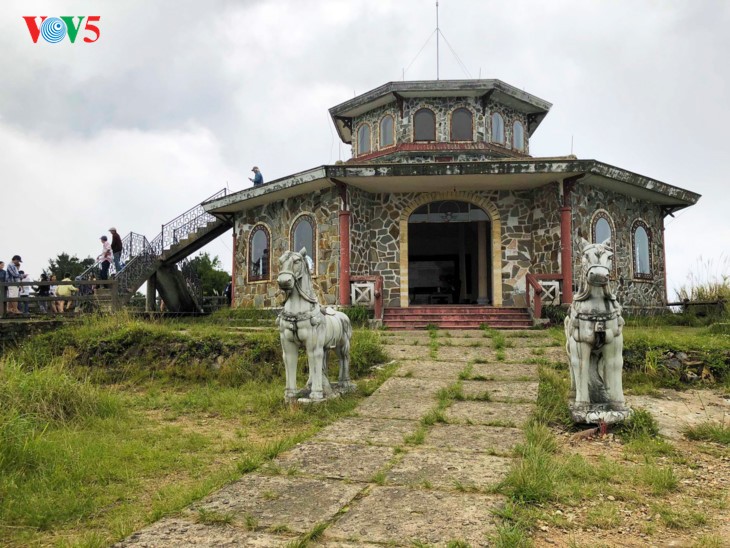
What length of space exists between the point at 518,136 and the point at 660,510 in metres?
17.1

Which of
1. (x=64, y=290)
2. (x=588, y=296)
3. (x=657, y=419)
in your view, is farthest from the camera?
(x=64, y=290)

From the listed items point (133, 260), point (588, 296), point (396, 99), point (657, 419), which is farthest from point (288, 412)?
point (396, 99)

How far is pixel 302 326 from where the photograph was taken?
668 centimetres

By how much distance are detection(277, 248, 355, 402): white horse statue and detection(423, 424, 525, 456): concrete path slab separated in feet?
5.49

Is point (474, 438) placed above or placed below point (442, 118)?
below

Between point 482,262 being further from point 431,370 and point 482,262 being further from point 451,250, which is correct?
point 431,370

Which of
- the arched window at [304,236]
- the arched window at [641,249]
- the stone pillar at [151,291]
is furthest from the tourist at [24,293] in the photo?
the arched window at [641,249]

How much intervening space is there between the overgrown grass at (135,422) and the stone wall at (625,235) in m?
8.30

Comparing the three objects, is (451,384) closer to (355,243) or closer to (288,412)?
(288,412)

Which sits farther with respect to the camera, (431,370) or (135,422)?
(431,370)

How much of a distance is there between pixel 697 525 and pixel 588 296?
2586 mm

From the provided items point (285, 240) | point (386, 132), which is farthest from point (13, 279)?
point (386, 132)

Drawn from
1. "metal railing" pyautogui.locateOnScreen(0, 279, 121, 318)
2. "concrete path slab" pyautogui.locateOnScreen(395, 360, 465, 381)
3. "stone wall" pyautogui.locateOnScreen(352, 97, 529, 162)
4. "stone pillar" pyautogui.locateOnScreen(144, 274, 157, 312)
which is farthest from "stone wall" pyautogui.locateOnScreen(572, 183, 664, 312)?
"stone pillar" pyautogui.locateOnScreen(144, 274, 157, 312)

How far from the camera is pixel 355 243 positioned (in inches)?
612
